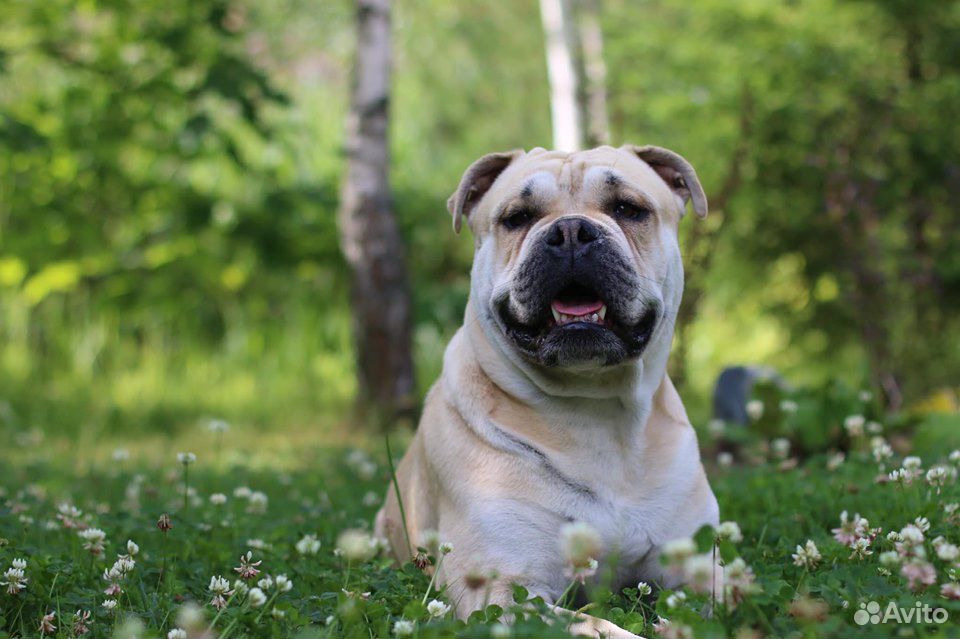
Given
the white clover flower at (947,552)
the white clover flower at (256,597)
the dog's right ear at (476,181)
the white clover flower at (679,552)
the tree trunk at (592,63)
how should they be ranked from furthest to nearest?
1. the tree trunk at (592,63)
2. the dog's right ear at (476,181)
3. the white clover flower at (256,597)
4. the white clover flower at (947,552)
5. the white clover flower at (679,552)

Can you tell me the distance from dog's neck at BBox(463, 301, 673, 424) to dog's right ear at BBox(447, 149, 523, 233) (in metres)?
0.46

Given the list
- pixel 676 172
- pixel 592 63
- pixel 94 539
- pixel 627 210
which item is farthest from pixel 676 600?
pixel 592 63

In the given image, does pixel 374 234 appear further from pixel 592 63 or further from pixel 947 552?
pixel 592 63

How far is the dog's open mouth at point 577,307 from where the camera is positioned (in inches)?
119

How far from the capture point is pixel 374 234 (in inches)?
280

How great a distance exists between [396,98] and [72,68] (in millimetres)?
5701

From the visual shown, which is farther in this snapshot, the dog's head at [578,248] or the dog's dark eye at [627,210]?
the dog's dark eye at [627,210]

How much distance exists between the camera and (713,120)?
351 inches

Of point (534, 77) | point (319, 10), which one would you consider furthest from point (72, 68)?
point (534, 77)

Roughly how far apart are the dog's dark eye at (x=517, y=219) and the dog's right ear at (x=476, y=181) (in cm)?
25

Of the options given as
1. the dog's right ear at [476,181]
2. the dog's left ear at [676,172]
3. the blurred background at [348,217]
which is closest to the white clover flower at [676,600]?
the dog's left ear at [676,172]

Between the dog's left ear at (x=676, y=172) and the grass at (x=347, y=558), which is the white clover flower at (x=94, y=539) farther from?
the dog's left ear at (x=676, y=172)

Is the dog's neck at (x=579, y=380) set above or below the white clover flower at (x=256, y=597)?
above

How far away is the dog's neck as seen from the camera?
3.14 m
